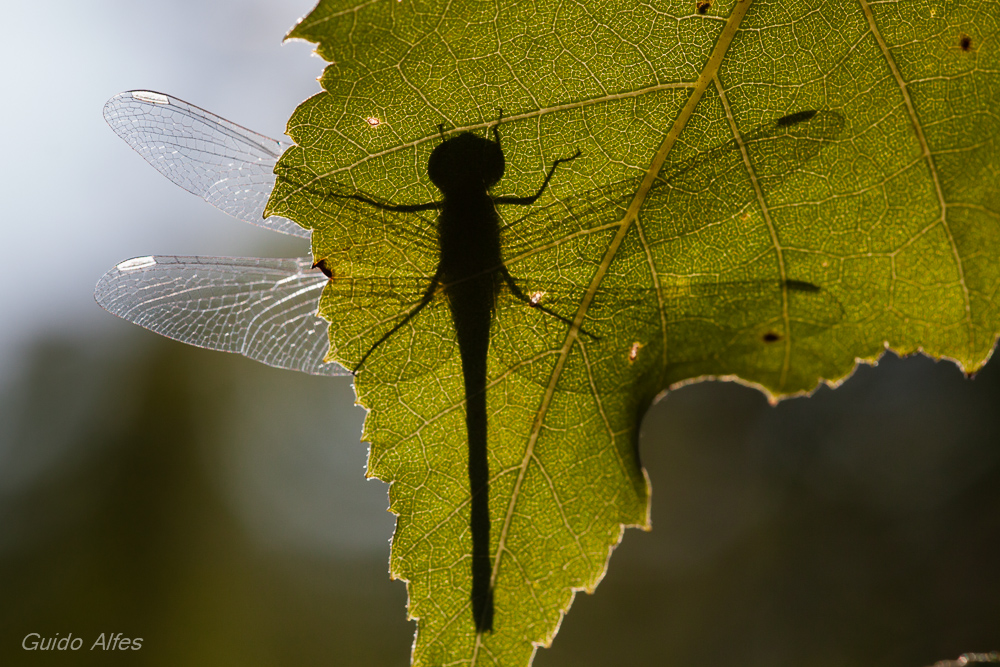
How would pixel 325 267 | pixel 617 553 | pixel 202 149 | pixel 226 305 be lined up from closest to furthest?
pixel 325 267 → pixel 202 149 → pixel 226 305 → pixel 617 553

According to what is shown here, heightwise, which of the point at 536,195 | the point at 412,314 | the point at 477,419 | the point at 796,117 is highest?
the point at 796,117

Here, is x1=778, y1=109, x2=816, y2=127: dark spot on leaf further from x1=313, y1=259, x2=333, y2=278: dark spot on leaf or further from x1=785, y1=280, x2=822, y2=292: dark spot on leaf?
x1=313, y1=259, x2=333, y2=278: dark spot on leaf

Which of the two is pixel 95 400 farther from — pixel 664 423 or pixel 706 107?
pixel 706 107

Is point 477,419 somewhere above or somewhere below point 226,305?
below

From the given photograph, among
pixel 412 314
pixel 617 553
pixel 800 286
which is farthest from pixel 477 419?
pixel 617 553

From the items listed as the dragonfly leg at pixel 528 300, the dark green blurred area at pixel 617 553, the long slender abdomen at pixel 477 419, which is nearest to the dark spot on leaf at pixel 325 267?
the long slender abdomen at pixel 477 419

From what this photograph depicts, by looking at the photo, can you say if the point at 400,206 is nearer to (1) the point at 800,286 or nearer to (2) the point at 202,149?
(2) the point at 202,149

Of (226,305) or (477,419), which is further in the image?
(226,305)
